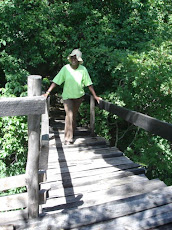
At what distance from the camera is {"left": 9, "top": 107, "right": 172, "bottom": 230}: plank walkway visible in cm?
194

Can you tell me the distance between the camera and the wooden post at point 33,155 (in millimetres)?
1879

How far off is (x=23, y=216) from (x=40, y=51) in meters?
6.56

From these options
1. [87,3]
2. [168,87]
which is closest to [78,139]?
[168,87]

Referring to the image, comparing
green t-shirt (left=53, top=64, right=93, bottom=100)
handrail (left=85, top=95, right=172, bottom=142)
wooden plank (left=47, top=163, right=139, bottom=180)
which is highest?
green t-shirt (left=53, top=64, right=93, bottom=100)

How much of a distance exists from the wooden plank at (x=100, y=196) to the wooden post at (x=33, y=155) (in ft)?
2.14

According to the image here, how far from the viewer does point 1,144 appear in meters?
5.74

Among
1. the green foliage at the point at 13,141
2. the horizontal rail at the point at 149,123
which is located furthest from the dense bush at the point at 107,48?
the horizontal rail at the point at 149,123

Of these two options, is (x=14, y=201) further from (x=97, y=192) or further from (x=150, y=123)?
(x=150, y=123)

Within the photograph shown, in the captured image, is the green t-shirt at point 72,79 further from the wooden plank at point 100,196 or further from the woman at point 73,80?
the wooden plank at point 100,196

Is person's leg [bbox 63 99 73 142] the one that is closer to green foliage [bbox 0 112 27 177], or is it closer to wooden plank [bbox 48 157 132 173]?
wooden plank [bbox 48 157 132 173]

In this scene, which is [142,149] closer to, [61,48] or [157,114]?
[157,114]

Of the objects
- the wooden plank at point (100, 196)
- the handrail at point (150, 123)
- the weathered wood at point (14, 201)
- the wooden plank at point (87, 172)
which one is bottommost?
the wooden plank at point (100, 196)

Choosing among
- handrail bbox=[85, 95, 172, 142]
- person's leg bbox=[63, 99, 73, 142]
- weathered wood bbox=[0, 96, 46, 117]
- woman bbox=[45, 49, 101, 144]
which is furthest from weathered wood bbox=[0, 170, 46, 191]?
person's leg bbox=[63, 99, 73, 142]

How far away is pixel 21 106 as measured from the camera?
1.78 meters
